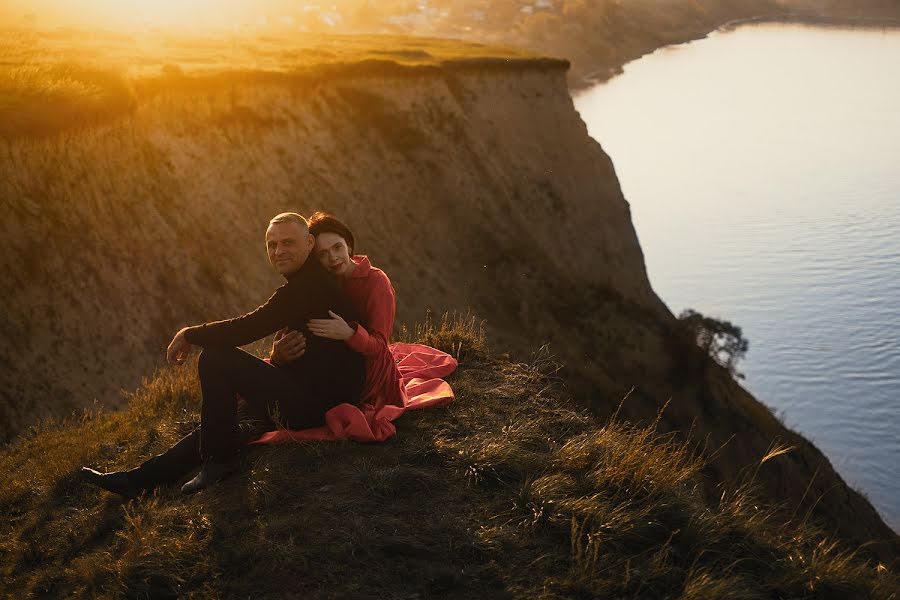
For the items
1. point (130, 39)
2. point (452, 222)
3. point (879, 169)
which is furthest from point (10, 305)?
point (879, 169)

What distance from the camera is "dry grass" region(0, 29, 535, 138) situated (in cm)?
1312

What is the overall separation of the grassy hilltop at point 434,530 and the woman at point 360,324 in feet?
1.26

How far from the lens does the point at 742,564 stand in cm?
409

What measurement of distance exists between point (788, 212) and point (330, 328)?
202 feet

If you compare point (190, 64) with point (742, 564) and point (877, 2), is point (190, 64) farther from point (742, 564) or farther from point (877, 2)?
point (877, 2)

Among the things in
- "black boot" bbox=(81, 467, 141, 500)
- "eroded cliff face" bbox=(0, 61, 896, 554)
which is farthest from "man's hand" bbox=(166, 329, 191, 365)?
"eroded cliff face" bbox=(0, 61, 896, 554)

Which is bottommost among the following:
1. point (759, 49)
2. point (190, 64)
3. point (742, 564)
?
point (742, 564)

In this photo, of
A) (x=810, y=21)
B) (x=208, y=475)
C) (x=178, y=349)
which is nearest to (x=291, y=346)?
(x=178, y=349)

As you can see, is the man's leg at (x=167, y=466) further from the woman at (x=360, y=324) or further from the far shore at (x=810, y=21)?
the far shore at (x=810, y=21)

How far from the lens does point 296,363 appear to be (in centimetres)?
515

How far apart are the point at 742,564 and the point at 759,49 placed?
118815 millimetres

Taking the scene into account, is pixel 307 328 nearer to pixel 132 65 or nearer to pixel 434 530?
pixel 434 530

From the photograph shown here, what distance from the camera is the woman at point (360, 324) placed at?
4965 millimetres

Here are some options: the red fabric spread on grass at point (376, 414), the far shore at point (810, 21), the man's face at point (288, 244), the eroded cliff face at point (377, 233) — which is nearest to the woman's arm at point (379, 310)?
the red fabric spread on grass at point (376, 414)
